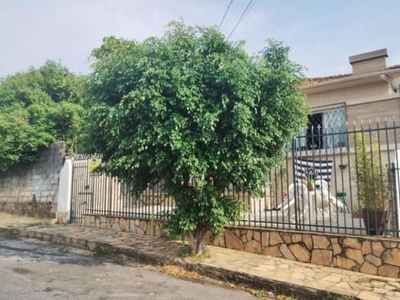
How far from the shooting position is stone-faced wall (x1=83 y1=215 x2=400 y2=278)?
5.61 m

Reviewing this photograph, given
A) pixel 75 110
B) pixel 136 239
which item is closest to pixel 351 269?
pixel 136 239

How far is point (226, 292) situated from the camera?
215 inches

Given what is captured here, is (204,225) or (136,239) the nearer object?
(204,225)

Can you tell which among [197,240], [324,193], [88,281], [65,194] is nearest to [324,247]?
[324,193]

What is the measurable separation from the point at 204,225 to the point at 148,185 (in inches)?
60.5

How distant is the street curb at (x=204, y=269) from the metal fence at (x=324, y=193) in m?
0.97

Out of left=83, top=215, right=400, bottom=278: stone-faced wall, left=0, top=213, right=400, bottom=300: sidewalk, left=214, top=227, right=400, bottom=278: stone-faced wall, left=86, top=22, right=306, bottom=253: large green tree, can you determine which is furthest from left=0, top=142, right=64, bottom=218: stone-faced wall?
left=214, top=227, right=400, bottom=278: stone-faced wall

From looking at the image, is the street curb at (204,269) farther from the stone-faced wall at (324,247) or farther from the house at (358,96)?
the house at (358,96)

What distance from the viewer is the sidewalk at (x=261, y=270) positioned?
5.01 metres

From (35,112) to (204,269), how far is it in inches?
455

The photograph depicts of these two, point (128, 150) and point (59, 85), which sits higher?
point (59, 85)

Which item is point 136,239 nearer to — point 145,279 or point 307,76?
point 145,279

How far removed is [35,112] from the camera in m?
14.7

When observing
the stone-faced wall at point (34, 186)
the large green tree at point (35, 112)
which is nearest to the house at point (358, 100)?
the large green tree at point (35, 112)
